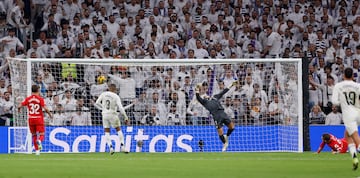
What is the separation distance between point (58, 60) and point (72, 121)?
6.86ft

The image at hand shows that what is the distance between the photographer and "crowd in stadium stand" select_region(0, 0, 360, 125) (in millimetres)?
31109

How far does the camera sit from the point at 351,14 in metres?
36.1

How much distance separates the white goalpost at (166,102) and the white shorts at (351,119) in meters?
10.5

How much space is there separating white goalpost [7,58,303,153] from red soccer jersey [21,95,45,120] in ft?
6.03

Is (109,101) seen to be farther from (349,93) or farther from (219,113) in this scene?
(349,93)

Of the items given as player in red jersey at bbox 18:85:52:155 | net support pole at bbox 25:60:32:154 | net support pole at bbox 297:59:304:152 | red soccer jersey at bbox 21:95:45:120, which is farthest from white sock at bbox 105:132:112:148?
net support pole at bbox 297:59:304:152

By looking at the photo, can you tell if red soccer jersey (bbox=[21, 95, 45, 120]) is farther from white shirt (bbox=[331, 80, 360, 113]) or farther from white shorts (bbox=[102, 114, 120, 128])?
white shirt (bbox=[331, 80, 360, 113])

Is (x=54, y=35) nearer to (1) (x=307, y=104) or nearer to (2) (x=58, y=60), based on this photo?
(2) (x=58, y=60)

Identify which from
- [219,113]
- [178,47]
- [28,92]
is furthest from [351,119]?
[178,47]

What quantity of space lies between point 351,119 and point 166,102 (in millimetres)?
12018

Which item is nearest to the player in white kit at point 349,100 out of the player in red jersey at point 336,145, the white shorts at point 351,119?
the white shorts at point 351,119

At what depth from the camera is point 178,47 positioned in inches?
1329

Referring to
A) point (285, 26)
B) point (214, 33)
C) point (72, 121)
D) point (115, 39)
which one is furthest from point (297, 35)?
point (72, 121)

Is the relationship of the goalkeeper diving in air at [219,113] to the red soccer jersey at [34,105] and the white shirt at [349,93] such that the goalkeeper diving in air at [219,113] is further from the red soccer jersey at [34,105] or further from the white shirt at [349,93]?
the white shirt at [349,93]
